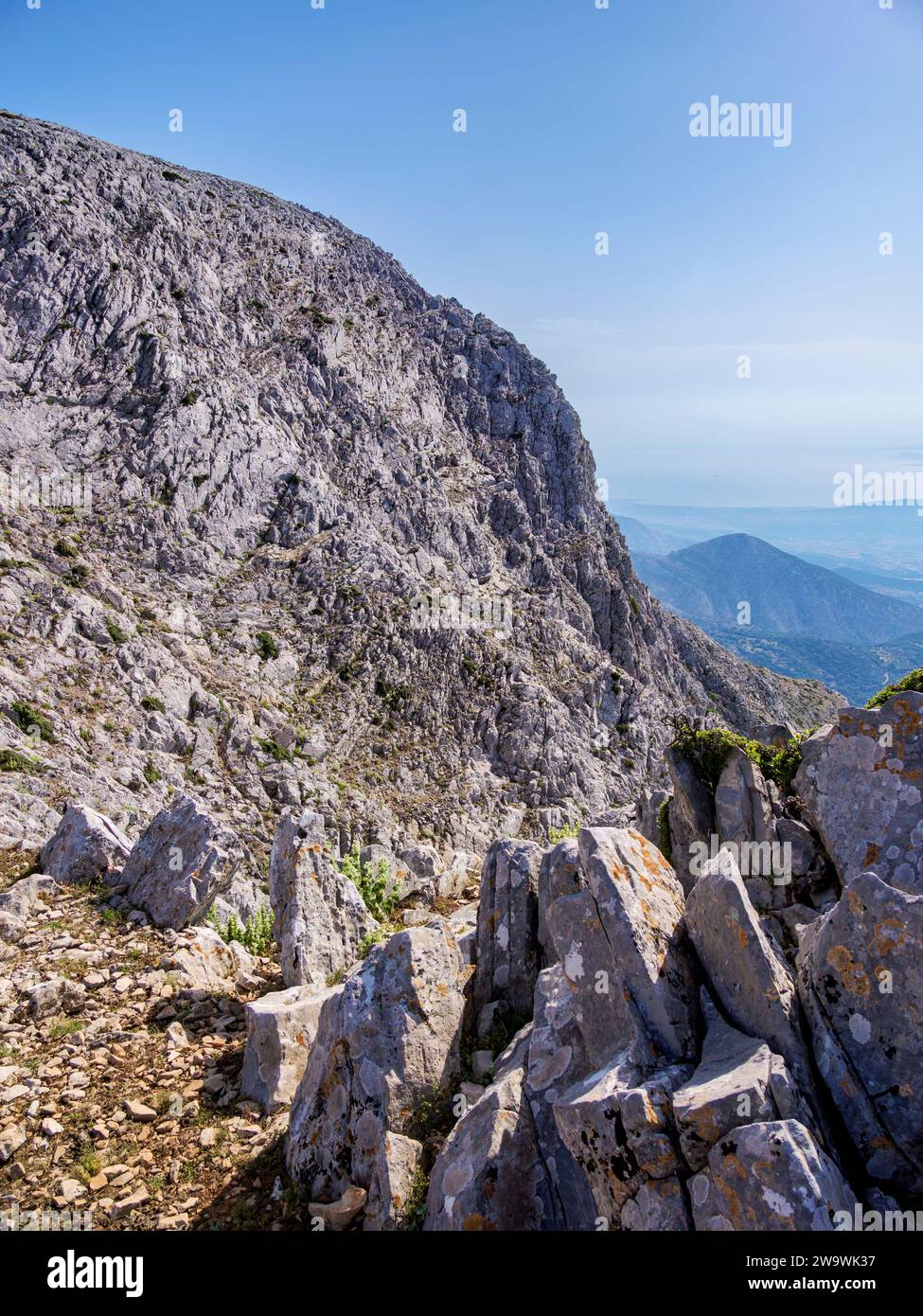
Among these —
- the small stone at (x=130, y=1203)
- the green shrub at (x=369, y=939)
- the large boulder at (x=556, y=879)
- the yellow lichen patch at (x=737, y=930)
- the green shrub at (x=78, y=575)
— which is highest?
the green shrub at (x=78, y=575)

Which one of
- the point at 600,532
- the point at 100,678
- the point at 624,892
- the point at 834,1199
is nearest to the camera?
the point at 834,1199

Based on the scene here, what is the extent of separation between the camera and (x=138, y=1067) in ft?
33.6

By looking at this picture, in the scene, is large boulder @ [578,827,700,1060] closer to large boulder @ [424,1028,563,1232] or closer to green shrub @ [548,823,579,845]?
green shrub @ [548,823,579,845]

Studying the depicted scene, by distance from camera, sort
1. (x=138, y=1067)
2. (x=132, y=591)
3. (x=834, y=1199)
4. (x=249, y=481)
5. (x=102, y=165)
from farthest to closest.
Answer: (x=102, y=165) < (x=249, y=481) < (x=132, y=591) < (x=138, y=1067) < (x=834, y=1199)

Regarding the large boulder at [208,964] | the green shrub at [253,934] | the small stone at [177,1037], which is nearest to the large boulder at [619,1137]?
the small stone at [177,1037]

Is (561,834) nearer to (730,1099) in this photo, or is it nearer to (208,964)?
(208,964)

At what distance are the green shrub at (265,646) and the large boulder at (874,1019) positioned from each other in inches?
2838

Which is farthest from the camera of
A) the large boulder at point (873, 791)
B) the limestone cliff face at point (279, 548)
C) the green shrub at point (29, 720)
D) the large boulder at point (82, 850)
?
the limestone cliff face at point (279, 548)

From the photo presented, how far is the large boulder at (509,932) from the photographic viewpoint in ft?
35.6

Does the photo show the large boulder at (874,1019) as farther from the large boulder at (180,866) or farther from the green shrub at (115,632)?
the green shrub at (115,632)

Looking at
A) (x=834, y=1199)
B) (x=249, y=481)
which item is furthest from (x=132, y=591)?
(x=834, y=1199)

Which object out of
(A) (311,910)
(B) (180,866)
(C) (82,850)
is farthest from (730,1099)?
(C) (82,850)

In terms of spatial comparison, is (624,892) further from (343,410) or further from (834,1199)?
(343,410)

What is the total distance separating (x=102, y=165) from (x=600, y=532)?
99.9m
